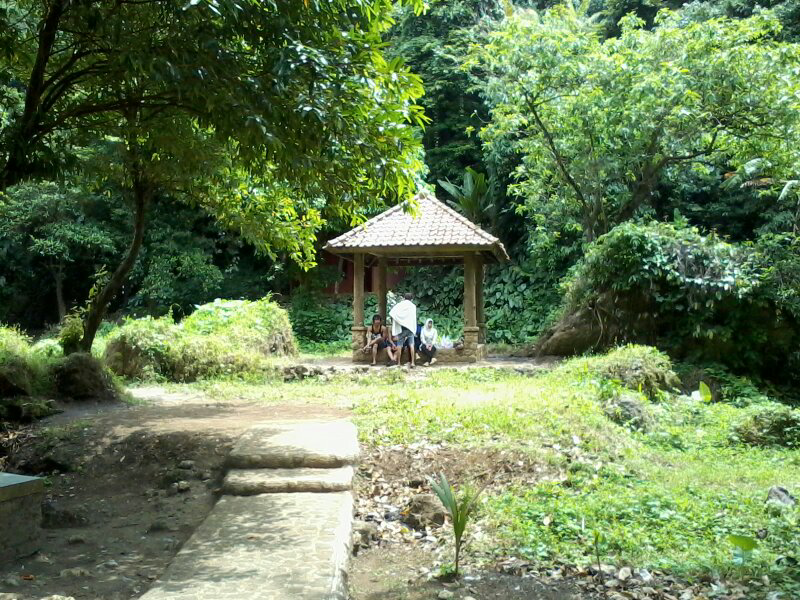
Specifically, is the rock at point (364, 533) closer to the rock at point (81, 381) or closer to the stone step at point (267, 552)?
the stone step at point (267, 552)

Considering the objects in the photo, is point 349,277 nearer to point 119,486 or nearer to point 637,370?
point 637,370

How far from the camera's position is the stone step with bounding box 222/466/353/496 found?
220 inches

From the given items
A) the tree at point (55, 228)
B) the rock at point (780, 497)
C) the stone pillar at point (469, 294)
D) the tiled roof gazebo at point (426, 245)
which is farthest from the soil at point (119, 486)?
the tree at point (55, 228)

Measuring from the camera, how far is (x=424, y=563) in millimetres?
4711

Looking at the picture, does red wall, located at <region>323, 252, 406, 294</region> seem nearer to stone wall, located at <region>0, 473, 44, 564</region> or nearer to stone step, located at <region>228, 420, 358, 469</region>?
stone step, located at <region>228, 420, 358, 469</region>

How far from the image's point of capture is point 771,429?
8820 mm

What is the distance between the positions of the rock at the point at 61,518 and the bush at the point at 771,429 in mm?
7443

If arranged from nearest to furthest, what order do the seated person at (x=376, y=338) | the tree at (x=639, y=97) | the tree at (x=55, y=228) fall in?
the tree at (x=639, y=97)
the seated person at (x=376, y=338)
the tree at (x=55, y=228)

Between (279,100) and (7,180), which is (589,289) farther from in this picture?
(7,180)

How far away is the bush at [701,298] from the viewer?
44.4 ft

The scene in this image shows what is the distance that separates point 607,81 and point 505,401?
9.15 m

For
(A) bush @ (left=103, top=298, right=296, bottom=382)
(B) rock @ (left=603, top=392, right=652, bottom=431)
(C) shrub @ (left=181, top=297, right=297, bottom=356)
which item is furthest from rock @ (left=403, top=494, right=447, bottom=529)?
(C) shrub @ (left=181, top=297, right=297, bottom=356)

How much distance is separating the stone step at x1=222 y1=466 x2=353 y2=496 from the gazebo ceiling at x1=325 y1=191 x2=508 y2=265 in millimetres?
8765

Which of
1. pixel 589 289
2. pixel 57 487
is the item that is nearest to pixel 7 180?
pixel 57 487
